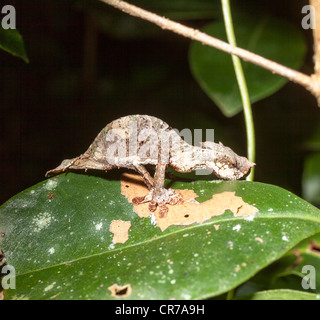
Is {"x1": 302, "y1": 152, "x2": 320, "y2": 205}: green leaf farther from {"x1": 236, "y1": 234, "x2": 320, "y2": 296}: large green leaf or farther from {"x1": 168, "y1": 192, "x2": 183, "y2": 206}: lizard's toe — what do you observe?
{"x1": 168, "y1": 192, "x2": 183, "y2": 206}: lizard's toe

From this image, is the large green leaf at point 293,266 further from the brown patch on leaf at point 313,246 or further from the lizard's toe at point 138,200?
the lizard's toe at point 138,200

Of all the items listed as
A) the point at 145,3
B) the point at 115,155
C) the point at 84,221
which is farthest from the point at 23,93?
the point at 84,221

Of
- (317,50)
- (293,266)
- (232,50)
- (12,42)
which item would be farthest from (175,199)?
(12,42)

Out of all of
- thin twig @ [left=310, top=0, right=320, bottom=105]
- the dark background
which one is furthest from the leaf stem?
the dark background
